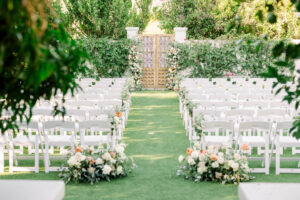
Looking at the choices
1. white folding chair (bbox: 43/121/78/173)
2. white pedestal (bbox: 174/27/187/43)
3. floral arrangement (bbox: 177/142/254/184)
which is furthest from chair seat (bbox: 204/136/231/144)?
white pedestal (bbox: 174/27/187/43)

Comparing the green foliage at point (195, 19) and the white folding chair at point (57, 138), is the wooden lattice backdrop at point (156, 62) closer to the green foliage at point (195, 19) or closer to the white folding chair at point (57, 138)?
the green foliage at point (195, 19)

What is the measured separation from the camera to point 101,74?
20.0 metres

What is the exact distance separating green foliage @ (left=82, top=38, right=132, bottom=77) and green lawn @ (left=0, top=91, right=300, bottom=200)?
28.7 feet

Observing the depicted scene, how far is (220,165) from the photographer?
6301 mm

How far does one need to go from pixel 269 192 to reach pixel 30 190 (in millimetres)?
2245

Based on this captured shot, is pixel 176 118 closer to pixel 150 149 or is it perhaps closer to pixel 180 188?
pixel 150 149

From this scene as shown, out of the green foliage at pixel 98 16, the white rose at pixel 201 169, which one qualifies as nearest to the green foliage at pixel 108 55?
the green foliage at pixel 98 16

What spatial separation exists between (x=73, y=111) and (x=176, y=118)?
5056 millimetres

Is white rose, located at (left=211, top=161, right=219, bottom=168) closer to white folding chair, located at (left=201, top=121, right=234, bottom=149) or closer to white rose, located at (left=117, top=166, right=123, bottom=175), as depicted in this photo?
white folding chair, located at (left=201, top=121, right=234, bottom=149)

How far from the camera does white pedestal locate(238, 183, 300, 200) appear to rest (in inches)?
158

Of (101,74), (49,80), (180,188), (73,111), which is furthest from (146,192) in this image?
(101,74)

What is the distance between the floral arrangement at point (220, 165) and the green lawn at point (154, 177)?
0.13 metres

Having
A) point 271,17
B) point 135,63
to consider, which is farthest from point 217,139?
point 135,63

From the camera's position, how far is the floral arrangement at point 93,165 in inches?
246
